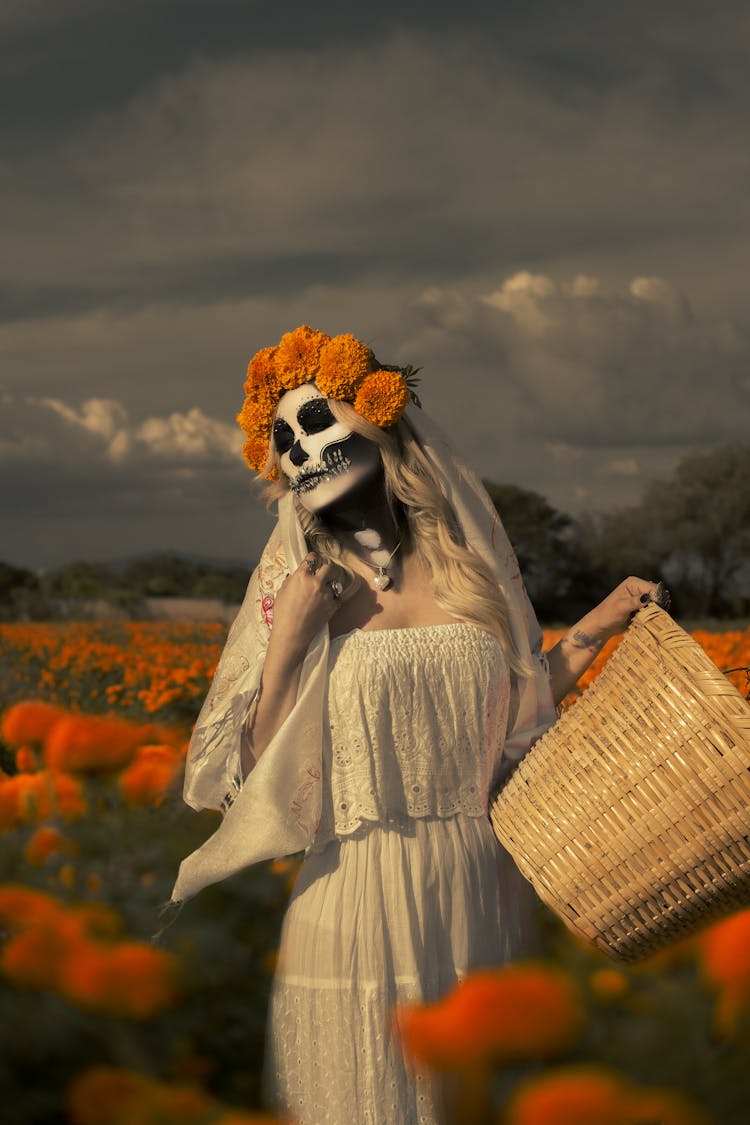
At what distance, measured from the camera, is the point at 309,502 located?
7.43ft

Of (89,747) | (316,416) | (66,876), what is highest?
(316,416)

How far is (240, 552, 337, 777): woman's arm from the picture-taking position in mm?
2131

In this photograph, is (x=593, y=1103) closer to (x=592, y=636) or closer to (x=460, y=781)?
(x=460, y=781)

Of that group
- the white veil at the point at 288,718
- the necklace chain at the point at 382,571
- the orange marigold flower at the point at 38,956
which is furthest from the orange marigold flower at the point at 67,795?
the necklace chain at the point at 382,571

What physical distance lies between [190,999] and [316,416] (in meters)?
1.32

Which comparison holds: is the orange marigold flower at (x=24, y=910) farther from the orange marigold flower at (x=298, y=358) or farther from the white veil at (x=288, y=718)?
the orange marigold flower at (x=298, y=358)

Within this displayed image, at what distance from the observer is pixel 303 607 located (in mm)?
2125

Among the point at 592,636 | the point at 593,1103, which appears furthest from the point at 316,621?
the point at 593,1103

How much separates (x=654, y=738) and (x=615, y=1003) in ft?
1.46

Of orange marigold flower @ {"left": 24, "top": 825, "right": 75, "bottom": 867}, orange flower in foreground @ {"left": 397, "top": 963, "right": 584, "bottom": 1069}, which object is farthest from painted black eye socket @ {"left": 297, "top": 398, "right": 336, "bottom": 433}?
orange flower in foreground @ {"left": 397, "top": 963, "right": 584, "bottom": 1069}

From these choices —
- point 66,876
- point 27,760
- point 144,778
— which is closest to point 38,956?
point 66,876

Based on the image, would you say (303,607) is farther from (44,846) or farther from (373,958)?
(44,846)

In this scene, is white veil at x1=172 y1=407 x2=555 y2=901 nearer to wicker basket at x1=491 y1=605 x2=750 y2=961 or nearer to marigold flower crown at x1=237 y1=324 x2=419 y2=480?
marigold flower crown at x1=237 y1=324 x2=419 y2=480

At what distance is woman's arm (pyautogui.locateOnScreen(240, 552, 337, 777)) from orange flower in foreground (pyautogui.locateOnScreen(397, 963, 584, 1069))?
1401 mm
